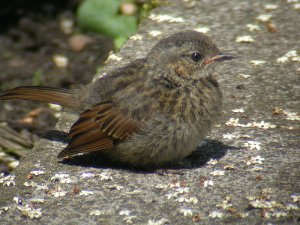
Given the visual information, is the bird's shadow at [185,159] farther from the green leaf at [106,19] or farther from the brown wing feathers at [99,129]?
the green leaf at [106,19]

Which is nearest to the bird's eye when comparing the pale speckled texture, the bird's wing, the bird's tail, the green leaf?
the pale speckled texture

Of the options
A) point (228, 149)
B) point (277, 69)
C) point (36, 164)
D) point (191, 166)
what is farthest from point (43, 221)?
point (277, 69)

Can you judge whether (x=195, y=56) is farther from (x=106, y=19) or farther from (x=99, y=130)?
(x=106, y=19)

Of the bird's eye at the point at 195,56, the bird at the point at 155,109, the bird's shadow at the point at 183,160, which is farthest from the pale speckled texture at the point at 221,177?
the bird's eye at the point at 195,56

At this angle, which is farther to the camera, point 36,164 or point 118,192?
point 36,164

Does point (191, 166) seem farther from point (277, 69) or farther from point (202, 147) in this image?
point (277, 69)

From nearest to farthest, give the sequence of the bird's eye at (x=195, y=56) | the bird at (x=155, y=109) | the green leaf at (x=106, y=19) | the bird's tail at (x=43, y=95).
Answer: the bird at (x=155, y=109) < the bird's eye at (x=195, y=56) < the bird's tail at (x=43, y=95) < the green leaf at (x=106, y=19)

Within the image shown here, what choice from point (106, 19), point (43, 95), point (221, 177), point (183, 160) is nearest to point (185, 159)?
point (183, 160)
